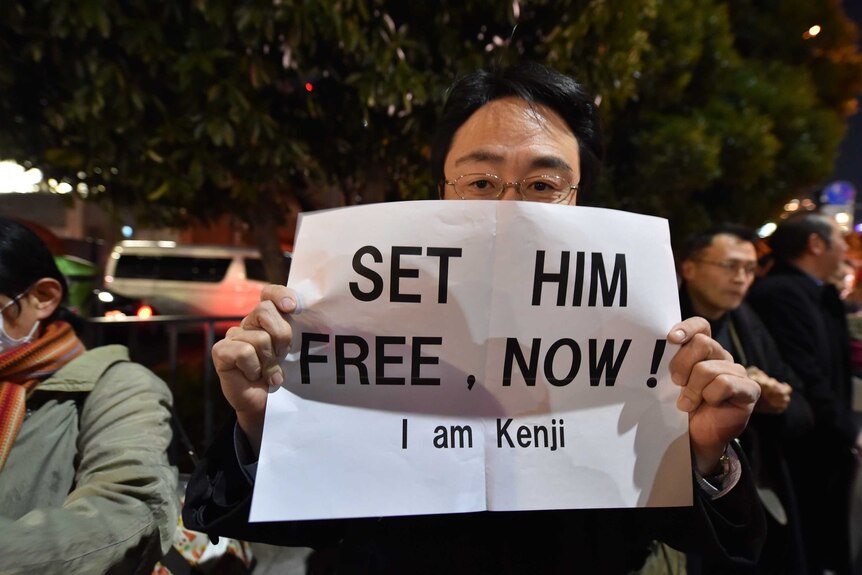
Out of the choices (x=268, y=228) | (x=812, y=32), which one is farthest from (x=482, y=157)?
(x=812, y=32)

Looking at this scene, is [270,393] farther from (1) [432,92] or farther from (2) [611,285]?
(1) [432,92]

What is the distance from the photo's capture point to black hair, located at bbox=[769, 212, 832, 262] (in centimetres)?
335

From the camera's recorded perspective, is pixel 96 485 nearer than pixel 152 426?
Yes

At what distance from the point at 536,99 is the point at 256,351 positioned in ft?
2.92

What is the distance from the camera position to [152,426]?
1.70 metres

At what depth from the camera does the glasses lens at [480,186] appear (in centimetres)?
133

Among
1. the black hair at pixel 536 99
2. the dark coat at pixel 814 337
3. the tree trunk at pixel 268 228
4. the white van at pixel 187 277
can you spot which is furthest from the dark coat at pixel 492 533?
the white van at pixel 187 277

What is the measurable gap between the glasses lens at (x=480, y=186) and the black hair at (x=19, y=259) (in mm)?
1437

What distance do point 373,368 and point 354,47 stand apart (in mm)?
2300

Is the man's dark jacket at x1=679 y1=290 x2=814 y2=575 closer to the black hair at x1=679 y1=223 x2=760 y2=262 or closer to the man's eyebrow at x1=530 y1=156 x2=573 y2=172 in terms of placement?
the black hair at x1=679 y1=223 x2=760 y2=262

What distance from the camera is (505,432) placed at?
114 centimetres

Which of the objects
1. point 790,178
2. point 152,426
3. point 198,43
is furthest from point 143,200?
point 790,178

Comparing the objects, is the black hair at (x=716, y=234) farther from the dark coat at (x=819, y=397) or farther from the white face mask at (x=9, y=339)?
the white face mask at (x=9, y=339)

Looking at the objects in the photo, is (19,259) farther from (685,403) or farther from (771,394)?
(771,394)
